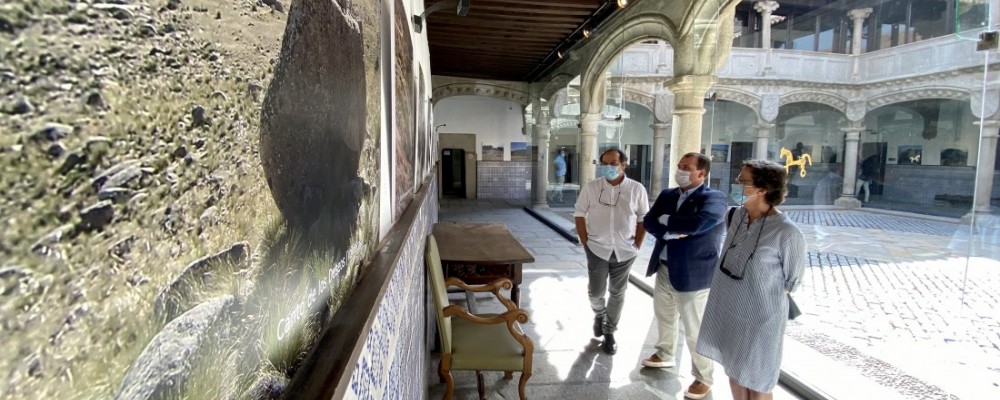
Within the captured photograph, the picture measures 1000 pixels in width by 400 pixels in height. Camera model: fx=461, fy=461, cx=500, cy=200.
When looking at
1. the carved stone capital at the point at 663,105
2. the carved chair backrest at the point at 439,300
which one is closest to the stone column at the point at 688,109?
the carved chair backrest at the point at 439,300

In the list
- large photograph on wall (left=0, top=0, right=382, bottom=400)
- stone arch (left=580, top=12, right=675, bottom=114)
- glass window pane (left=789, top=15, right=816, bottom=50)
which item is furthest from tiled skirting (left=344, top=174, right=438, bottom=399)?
glass window pane (left=789, top=15, right=816, bottom=50)

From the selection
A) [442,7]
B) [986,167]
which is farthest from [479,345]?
[986,167]

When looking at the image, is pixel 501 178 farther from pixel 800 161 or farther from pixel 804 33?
pixel 800 161

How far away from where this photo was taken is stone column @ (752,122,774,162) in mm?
4691

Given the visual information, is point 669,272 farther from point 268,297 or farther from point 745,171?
point 268,297

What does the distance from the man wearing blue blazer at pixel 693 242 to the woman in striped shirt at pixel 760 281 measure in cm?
46

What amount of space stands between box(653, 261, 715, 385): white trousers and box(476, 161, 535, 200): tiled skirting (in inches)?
471

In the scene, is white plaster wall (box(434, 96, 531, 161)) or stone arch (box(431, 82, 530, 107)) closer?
stone arch (box(431, 82, 530, 107))

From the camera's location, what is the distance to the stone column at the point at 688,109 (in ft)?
15.9

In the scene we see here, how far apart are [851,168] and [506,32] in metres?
4.96

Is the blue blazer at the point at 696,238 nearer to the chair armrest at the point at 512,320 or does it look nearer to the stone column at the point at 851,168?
the chair armrest at the point at 512,320

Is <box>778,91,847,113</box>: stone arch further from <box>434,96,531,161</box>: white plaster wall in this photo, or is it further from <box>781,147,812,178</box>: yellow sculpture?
<box>434,96,531,161</box>: white plaster wall

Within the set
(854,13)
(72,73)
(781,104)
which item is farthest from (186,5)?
(781,104)

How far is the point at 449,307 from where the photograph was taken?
8.13ft
